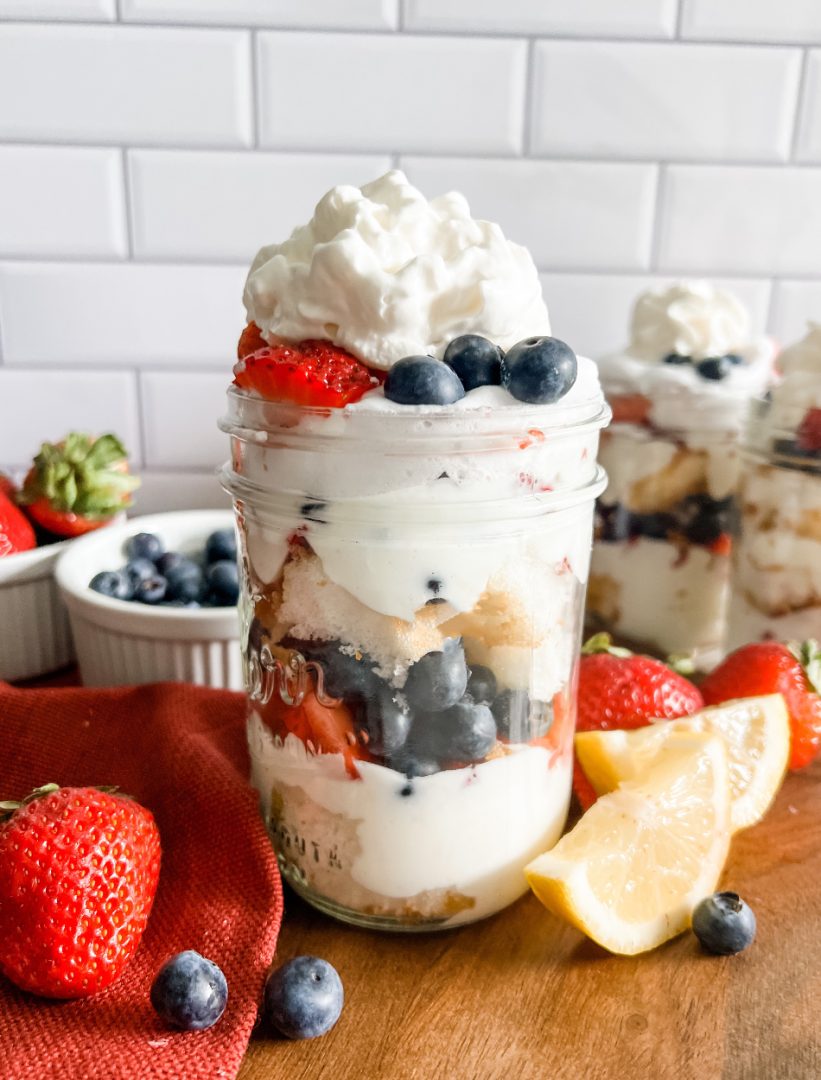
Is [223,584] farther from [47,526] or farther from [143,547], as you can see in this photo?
[47,526]

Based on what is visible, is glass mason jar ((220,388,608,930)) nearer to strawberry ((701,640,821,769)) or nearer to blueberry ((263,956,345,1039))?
blueberry ((263,956,345,1039))

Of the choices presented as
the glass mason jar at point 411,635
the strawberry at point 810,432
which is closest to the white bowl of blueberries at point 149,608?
the glass mason jar at point 411,635

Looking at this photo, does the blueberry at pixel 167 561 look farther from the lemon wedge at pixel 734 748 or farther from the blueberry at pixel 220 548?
the lemon wedge at pixel 734 748

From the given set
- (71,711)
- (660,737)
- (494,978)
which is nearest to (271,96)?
(71,711)

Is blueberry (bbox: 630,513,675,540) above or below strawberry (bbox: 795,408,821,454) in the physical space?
below

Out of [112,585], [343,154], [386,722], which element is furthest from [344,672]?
[343,154]

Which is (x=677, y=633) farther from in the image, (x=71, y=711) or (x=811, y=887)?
(x=71, y=711)

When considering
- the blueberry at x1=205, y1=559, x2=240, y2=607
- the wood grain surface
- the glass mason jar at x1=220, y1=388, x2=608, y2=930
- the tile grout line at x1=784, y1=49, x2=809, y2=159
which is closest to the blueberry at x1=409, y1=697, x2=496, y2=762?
the glass mason jar at x1=220, y1=388, x2=608, y2=930
